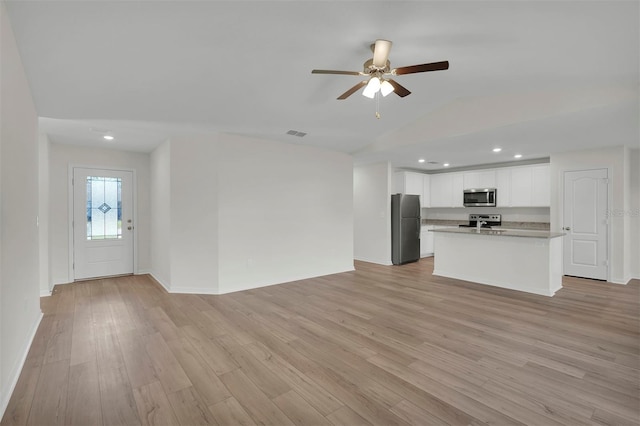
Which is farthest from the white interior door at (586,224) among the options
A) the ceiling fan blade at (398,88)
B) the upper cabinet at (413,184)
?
the ceiling fan blade at (398,88)

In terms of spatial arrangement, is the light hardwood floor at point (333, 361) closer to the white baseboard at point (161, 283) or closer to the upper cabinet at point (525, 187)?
the white baseboard at point (161, 283)

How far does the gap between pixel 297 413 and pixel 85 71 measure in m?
3.44

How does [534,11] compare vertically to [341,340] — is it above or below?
above

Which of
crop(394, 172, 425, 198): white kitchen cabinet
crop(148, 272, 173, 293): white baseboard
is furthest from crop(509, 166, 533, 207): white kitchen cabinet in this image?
crop(148, 272, 173, 293): white baseboard

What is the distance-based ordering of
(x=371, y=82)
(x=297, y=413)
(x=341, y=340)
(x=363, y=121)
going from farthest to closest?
(x=363, y=121), (x=341, y=340), (x=371, y=82), (x=297, y=413)

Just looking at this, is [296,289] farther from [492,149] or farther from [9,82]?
[492,149]

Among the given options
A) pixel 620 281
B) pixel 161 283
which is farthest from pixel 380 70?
pixel 620 281

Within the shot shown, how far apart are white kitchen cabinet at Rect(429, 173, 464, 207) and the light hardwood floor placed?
3762 millimetres

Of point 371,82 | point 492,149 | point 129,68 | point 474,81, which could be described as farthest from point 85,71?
point 492,149

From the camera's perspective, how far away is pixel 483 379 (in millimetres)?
2291

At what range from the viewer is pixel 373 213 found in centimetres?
736

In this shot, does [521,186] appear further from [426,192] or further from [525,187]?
[426,192]

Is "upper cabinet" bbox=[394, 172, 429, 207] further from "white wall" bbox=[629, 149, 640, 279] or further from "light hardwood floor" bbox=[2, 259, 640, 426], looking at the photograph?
"white wall" bbox=[629, 149, 640, 279]

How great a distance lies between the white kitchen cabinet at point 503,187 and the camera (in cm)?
683
